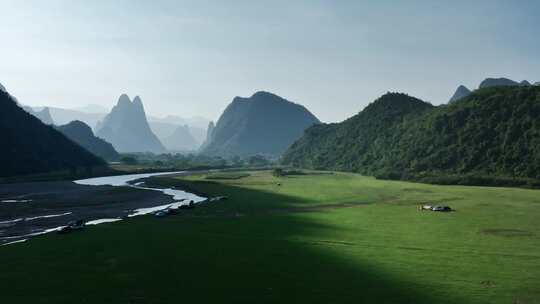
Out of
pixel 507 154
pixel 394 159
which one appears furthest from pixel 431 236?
pixel 394 159

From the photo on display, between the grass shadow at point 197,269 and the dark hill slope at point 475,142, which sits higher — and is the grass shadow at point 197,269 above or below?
below

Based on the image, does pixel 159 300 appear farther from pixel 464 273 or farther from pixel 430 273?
pixel 464 273

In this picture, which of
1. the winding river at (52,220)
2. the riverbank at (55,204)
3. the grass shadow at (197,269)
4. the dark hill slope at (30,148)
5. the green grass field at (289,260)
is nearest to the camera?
the grass shadow at (197,269)

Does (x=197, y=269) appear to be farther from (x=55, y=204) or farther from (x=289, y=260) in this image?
(x=55, y=204)

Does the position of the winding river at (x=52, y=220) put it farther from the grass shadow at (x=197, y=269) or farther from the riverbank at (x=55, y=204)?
the grass shadow at (x=197, y=269)

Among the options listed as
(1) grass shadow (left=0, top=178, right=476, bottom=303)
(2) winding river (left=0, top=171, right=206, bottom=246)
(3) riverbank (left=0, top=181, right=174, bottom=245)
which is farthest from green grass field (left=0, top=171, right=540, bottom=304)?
(3) riverbank (left=0, top=181, right=174, bottom=245)

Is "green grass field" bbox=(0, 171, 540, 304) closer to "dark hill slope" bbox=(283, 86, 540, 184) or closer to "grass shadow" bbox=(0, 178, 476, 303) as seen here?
"grass shadow" bbox=(0, 178, 476, 303)

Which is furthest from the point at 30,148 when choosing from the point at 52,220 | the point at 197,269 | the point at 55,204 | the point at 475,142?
the point at 475,142

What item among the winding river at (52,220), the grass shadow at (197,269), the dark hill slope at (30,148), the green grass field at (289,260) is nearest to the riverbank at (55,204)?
the winding river at (52,220)
